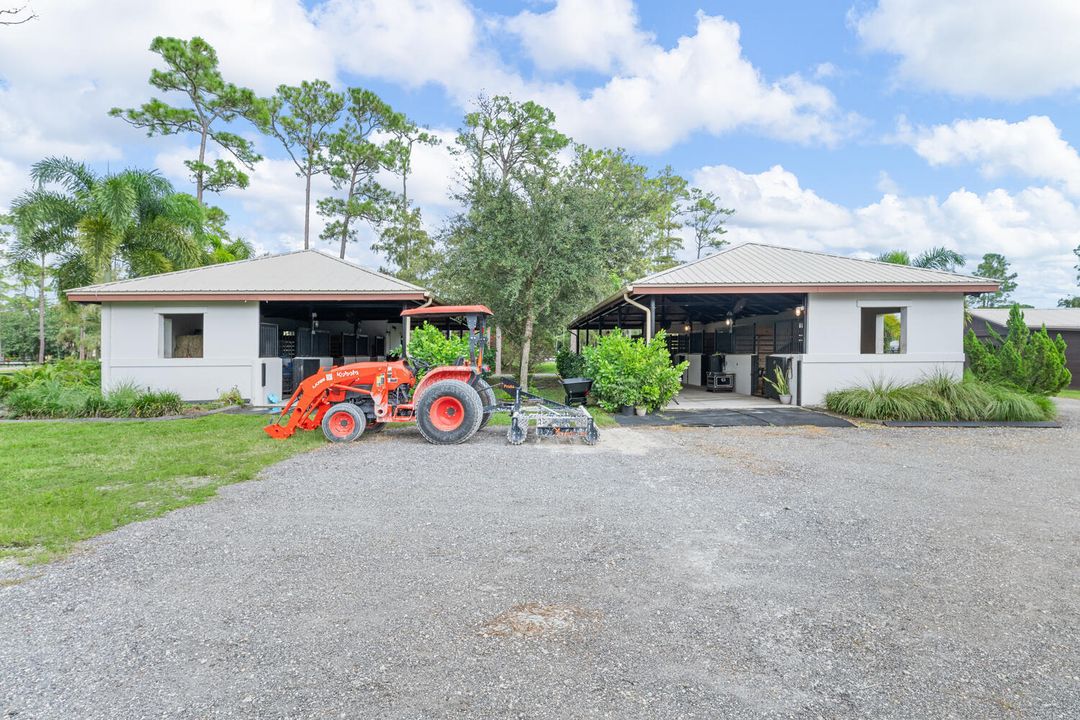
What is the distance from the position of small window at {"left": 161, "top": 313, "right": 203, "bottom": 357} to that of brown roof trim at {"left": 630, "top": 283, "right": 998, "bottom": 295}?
1094 cm

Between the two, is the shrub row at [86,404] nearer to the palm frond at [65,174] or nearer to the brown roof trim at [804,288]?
the palm frond at [65,174]

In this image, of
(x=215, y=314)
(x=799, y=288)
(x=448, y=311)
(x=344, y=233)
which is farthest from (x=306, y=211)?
(x=799, y=288)

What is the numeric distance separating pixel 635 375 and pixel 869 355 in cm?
546

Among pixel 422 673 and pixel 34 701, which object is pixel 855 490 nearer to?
pixel 422 673

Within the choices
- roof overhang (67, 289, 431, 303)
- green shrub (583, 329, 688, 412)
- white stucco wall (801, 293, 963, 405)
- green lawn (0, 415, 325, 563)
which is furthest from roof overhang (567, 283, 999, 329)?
green lawn (0, 415, 325, 563)

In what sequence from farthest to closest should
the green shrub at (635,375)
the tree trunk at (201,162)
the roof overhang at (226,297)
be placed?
the tree trunk at (201,162), the roof overhang at (226,297), the green shrub at (635,375)

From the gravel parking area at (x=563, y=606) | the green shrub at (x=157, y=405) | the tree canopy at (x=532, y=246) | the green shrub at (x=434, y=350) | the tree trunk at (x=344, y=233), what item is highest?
the tree trunk at (x=344, y=233)

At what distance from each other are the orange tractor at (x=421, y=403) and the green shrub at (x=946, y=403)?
243 inches

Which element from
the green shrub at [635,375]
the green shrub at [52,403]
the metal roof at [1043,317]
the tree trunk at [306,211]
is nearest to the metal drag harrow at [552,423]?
the green shrub at [635,375]

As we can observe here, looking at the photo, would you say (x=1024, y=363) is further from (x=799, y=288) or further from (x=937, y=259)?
(x=937, y=259)

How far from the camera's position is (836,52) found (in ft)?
42.1

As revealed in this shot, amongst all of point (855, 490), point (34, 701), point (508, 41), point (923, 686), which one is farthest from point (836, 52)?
point (34, 701)

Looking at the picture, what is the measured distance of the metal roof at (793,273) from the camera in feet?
37.6

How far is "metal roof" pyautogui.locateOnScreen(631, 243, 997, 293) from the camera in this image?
37.6 ft
